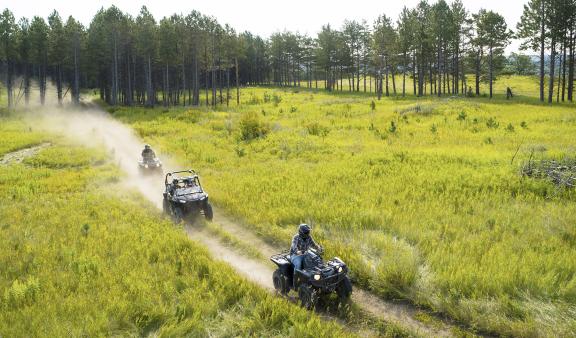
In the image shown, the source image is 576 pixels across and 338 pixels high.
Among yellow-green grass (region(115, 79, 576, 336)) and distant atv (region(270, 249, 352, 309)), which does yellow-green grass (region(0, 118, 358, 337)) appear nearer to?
distant atv (region(270, 249, 352, 309))

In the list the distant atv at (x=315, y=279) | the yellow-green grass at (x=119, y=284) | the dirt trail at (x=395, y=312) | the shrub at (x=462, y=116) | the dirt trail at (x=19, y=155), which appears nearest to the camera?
the yellow-green grass at (x=119, y=284)

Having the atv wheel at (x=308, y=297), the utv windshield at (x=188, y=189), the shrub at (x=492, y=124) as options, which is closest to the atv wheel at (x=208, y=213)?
the utv windshield at (x=188, y=189)

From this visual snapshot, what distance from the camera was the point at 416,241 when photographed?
1298 centimetres

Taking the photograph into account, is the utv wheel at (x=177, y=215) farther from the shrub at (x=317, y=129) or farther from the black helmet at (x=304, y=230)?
the shrub at (x=317, y=129)

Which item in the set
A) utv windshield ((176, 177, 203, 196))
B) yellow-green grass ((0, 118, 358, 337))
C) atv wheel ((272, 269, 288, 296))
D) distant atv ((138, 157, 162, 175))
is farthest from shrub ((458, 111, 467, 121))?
atv wheel ((272, 269, 288, 296))

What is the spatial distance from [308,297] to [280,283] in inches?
45.1

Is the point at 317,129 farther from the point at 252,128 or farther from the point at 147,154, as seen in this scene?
the point at 147,154

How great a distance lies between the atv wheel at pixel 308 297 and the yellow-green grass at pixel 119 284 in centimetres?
46

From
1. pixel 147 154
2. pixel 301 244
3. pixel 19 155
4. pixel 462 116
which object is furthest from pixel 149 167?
pixel 462 116

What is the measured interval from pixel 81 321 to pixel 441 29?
62705mm

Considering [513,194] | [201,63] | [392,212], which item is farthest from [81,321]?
[201,63]

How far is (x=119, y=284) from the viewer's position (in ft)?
34.3

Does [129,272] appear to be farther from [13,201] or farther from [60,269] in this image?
[13,201]

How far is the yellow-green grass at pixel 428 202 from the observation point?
9875 mm
